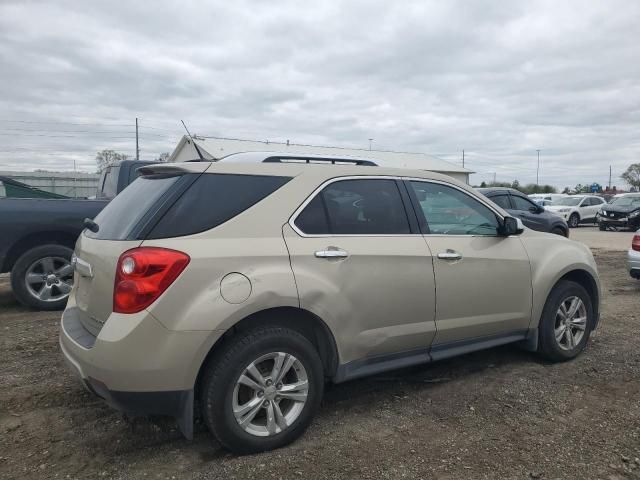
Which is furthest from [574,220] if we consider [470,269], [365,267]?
[365,267]

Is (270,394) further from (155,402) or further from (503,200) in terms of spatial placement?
(503,200)

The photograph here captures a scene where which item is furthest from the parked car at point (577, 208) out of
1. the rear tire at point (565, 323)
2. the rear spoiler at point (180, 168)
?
the rear spoiler at point (180, 168)

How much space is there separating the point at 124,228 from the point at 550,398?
3.18 m

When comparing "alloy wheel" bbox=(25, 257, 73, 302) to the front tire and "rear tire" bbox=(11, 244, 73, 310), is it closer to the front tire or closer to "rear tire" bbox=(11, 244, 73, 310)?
"rear tire" bbox=(11, 244, 73, 310)

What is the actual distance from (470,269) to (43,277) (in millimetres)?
4976

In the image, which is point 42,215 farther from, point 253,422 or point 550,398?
point 550,398

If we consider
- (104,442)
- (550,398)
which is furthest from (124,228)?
(550,398)

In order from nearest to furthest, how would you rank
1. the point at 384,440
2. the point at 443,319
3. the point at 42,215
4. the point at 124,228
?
1. the point at 124,228
2. the point at 384,440
3. the point at 443,319
4. the point at 42,215

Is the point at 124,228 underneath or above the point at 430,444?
above

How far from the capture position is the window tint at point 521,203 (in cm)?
1336

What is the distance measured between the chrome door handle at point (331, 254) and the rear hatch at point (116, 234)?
856 mm

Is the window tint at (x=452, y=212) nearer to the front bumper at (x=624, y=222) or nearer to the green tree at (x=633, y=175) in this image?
the front bumper at (x=624, y=222)

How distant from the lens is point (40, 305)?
20.3ft

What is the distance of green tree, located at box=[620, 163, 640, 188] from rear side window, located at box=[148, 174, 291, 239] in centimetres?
9126
